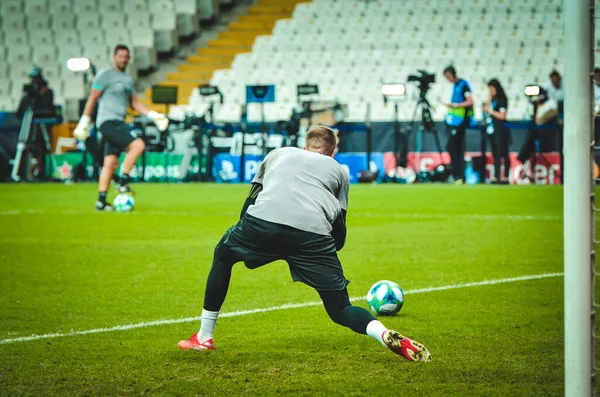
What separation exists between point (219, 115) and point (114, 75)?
1356 centimetres

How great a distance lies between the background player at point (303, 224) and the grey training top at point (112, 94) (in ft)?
31.4

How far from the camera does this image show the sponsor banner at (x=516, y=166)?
906 inches

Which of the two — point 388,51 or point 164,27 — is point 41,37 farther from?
point 388,51

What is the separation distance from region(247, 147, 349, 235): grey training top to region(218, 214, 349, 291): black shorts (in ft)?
0.13

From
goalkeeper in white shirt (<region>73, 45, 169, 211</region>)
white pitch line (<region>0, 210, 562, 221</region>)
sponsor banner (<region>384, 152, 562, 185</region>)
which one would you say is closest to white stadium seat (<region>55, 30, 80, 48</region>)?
sponsor banner (<region>384, 152, 562, 185</region>)

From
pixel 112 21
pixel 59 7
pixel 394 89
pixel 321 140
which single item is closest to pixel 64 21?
pixel 59 7

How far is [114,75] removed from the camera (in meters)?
14.5

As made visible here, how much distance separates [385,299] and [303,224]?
1.62 meters

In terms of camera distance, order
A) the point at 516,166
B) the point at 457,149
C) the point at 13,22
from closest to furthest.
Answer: the point at 457,149 → the point at 516,166 → the point at 13,22

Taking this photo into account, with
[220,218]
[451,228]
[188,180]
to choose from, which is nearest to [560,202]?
[451,228]

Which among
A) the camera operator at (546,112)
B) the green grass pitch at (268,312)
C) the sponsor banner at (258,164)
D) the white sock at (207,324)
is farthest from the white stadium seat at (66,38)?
the white sock at (207,324)

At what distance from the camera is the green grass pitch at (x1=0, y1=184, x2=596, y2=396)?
15.6ft

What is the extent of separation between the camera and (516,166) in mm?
23312

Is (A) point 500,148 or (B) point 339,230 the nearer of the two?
(B) point 339,230
